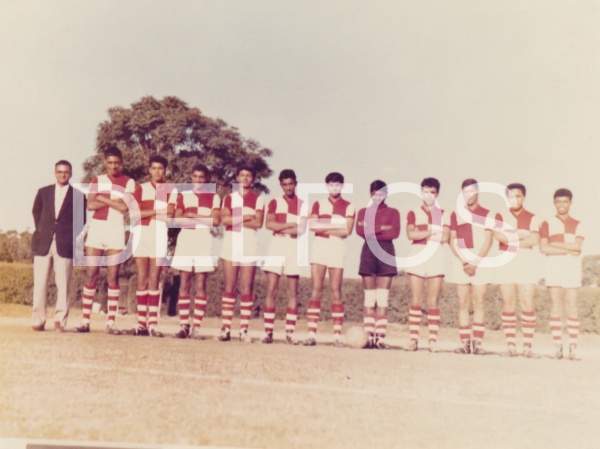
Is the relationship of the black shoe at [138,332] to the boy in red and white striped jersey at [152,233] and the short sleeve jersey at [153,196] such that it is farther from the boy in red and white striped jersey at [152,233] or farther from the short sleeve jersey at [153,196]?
the short sleeve jersey at [153,196]

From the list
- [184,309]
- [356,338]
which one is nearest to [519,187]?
[356,338]

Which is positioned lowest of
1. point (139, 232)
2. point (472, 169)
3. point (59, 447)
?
point (59, 447)

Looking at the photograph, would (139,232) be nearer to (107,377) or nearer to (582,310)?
(107,377)

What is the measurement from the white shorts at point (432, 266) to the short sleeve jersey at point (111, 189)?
2.62m

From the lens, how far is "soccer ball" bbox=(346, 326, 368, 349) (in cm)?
549

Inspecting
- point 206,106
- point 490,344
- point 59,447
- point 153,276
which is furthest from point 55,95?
point 490,344

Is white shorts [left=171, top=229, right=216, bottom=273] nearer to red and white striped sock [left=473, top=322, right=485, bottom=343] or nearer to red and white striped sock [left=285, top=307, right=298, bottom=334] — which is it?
red and white striped sock [left=285, top=307, right=298, bottom=334]

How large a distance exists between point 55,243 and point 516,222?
13.5 feet

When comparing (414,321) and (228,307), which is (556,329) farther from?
(228,307)

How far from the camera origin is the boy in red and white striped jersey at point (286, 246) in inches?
221

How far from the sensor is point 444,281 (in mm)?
5535

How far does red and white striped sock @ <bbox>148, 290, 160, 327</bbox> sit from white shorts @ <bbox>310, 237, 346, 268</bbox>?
1.47 meters

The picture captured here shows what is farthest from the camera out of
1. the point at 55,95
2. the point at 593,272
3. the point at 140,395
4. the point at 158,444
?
the point at 55,95

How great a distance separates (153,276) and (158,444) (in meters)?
1.71
